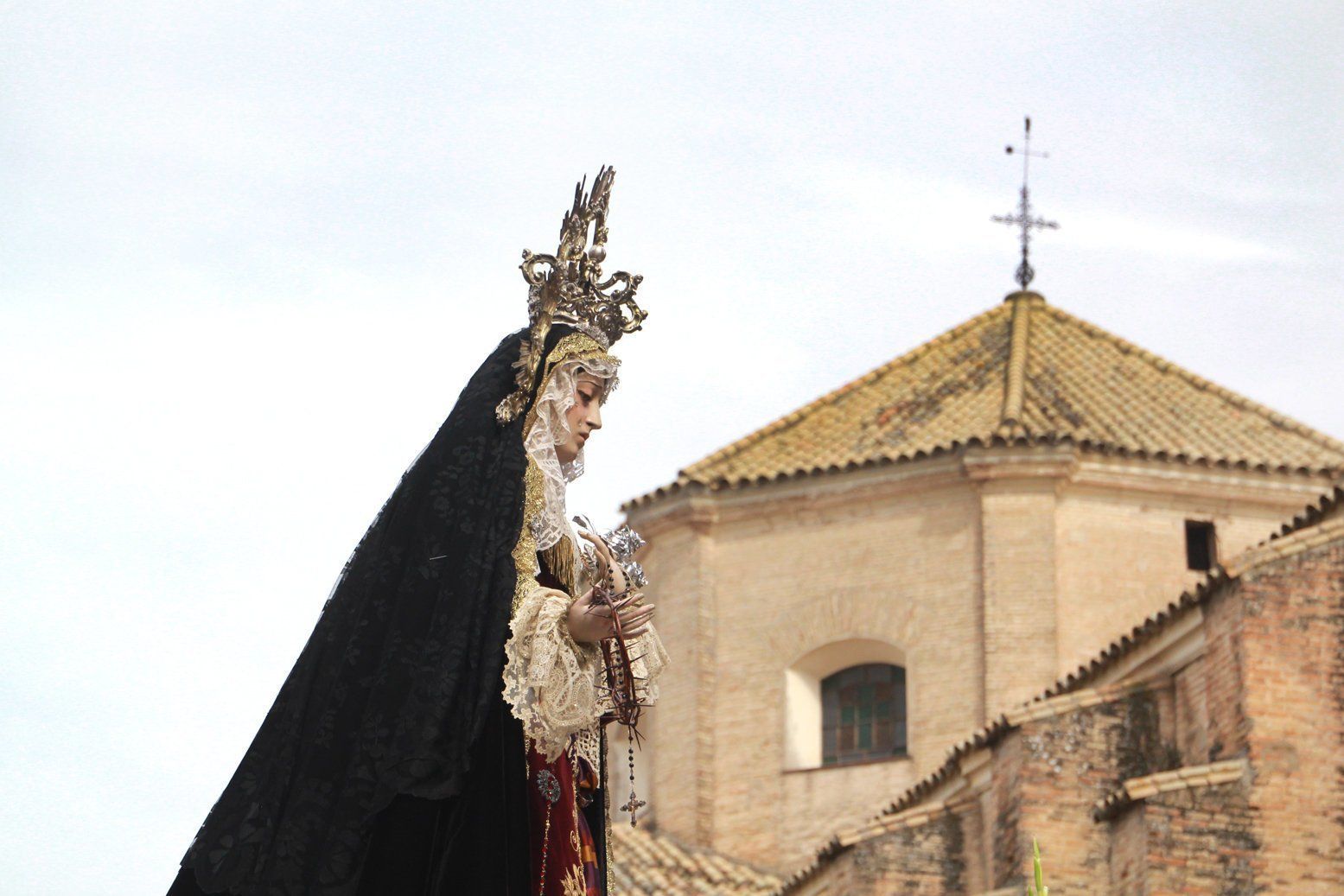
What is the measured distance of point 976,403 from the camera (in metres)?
24.6

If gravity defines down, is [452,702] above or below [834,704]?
below

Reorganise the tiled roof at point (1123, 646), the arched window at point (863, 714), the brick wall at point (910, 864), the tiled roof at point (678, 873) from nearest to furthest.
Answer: the tiled roof at point (1123, 646) < the brick wall at point (910, 864) < the tiled roof at point (678, 873) < the arched window at point (863, 714)

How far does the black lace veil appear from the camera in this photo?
202 inches

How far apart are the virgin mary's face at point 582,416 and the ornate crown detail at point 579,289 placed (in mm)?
105

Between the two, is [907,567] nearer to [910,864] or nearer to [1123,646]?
[910,864]

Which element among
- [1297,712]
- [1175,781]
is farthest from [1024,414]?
[1175,781]

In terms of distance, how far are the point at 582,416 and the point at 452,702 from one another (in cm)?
81

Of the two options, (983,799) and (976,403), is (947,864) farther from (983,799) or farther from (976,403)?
(976,403)

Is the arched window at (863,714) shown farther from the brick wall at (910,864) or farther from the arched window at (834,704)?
the brick wall at (910,864)

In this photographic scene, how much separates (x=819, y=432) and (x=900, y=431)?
3.25 ft

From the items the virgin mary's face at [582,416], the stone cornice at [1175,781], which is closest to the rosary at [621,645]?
the virgin mary's face at [582,416]

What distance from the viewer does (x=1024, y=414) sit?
24.0 meters

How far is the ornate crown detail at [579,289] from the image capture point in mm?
5668

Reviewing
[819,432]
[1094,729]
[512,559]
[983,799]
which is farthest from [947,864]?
[512,559]
